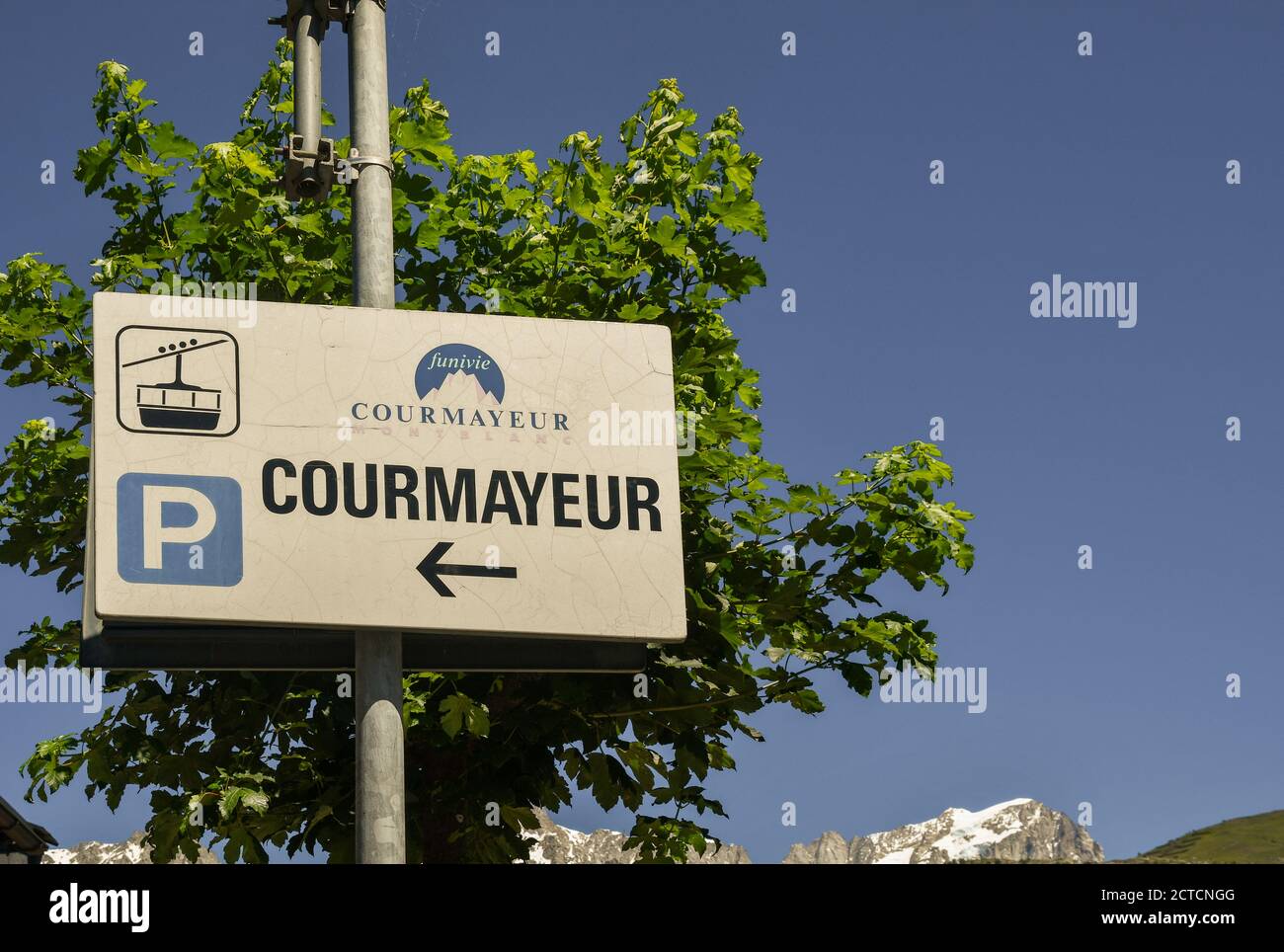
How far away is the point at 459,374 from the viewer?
34.4ft

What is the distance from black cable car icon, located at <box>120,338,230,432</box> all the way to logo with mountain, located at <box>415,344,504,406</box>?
50.4 inches

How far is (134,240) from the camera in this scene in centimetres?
1499

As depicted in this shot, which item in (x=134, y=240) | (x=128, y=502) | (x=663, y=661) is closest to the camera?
(x=128, y=502)

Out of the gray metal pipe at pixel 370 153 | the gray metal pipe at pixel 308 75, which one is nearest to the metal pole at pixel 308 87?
the gray metal pipe at pixel 308 75

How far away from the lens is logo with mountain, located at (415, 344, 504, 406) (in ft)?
34.1

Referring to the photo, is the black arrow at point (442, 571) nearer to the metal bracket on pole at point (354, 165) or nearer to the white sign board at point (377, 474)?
the white sign board at point (377, 474)

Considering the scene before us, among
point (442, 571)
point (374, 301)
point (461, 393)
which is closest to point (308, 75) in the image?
point (374, 301)

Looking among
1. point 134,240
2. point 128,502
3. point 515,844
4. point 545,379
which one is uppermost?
point 134,240

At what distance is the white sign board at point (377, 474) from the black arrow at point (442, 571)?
0.04 feet

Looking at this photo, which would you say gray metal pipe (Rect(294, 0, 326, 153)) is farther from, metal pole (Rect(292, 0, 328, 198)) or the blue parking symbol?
the blue parking symbol

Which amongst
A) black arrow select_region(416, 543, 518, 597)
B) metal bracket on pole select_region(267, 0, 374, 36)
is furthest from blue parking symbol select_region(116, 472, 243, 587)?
metal bracket on pole select_region(267, 0, 374, 36)
